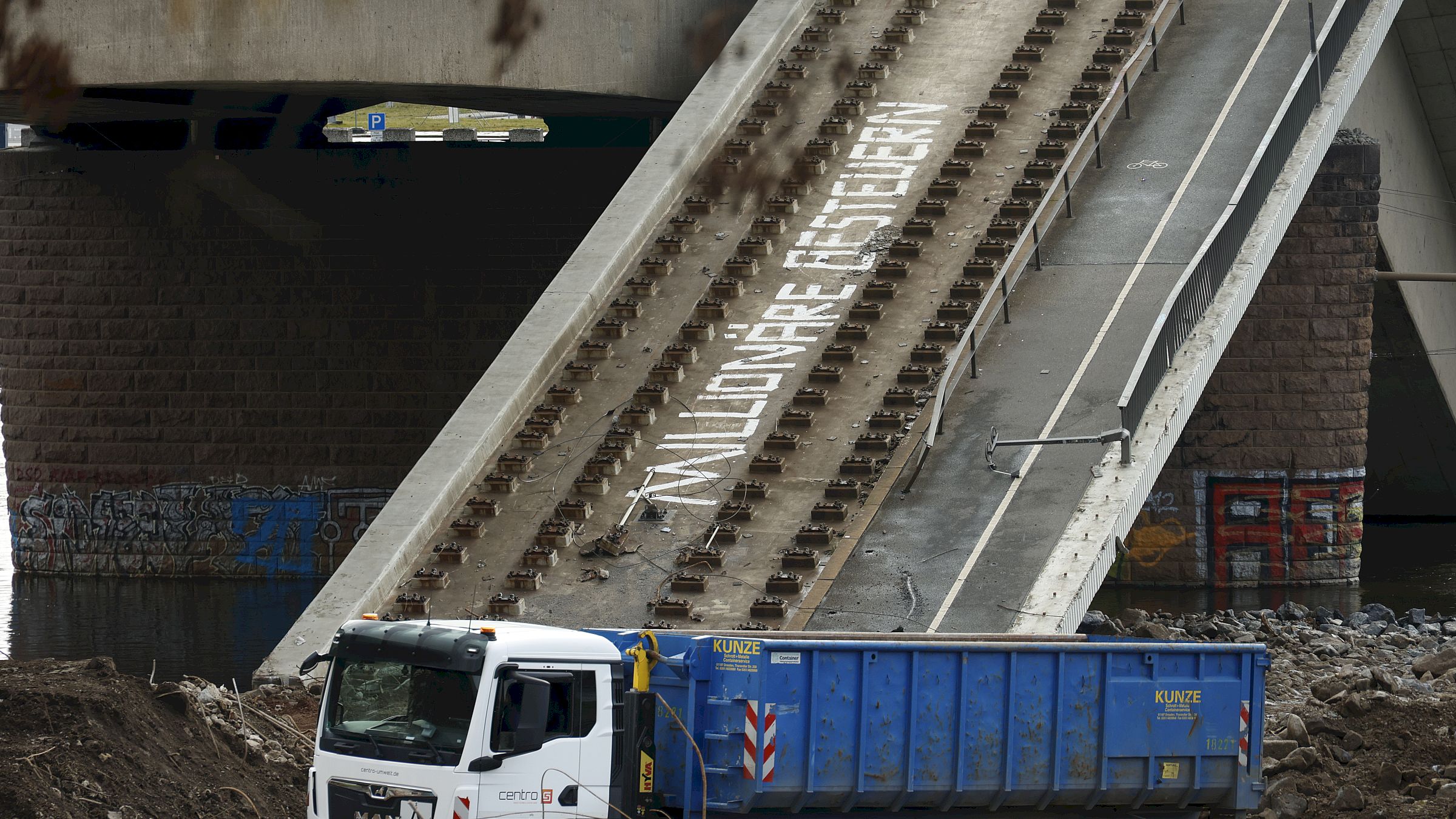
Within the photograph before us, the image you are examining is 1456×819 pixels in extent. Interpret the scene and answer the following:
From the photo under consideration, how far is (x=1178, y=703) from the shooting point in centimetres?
1316

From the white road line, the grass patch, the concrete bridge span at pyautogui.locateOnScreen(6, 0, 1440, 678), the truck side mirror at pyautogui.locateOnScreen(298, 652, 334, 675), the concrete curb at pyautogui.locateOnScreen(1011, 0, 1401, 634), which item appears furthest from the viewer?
the grass patch

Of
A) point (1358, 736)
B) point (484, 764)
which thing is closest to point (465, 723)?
point (484, 764)

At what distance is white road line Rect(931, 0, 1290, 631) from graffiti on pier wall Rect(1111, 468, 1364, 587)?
8.73 meters

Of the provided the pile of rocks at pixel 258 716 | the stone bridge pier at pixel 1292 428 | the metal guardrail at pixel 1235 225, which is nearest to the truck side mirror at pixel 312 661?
the pile of rocks at pixel 258 716

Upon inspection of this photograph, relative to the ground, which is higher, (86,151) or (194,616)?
(86,151)

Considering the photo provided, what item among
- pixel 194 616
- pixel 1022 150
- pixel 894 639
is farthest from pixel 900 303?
pixel 194 616

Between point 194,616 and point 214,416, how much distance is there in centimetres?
627

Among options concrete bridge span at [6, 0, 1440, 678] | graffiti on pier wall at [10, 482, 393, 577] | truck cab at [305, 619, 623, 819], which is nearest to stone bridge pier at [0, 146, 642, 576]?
graffiti on pier wall at [10, 482, 393, 577]

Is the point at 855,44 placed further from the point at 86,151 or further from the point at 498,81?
the point at 86,151

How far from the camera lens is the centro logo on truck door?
36.0ft

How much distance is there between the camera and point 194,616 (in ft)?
103

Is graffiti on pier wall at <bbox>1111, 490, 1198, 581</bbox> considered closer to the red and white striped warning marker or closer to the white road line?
the white road line

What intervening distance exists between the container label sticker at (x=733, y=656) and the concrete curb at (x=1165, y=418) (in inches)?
202

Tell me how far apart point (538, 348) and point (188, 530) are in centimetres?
1768
